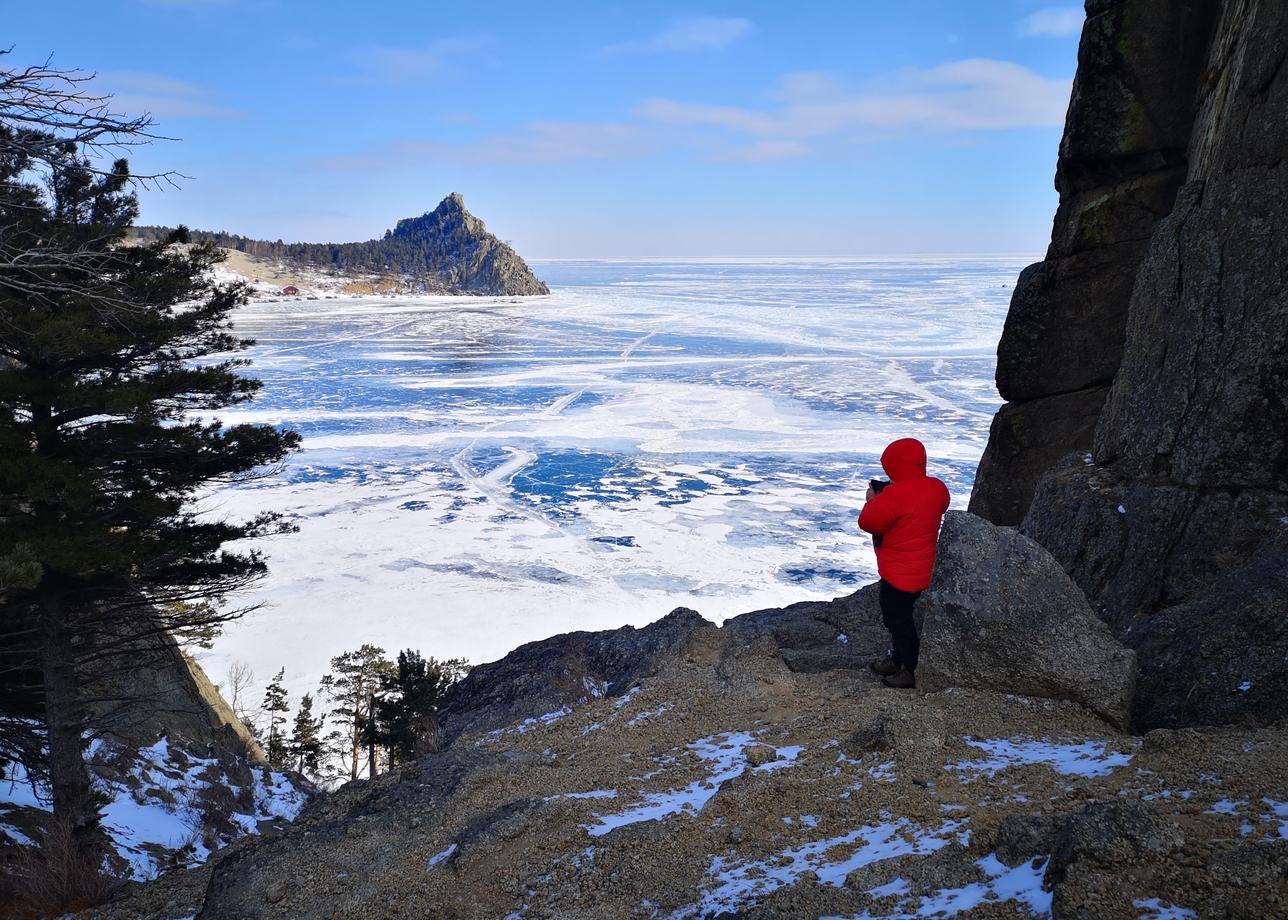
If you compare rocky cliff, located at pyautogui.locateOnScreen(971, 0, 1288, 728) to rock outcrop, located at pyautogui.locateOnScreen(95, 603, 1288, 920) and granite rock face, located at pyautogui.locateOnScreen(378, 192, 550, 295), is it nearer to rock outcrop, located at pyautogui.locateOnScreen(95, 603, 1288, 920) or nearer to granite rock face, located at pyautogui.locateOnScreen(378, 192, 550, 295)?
rock outcrop, located at pyautogui.locateOnScreen(95, 603, 1288, 920)

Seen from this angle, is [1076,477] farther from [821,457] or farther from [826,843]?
[821,457]

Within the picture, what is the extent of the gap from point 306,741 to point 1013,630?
1893 cm

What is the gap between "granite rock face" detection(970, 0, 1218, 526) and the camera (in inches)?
412

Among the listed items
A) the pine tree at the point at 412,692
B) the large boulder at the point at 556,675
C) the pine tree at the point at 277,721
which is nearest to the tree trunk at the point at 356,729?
the pine tree at the point at 412,692

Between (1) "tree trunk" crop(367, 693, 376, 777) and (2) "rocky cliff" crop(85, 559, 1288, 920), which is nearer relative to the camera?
(2) "rocky cliff" crop(85, 559, 1288, 920)

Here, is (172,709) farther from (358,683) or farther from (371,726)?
(371,726)

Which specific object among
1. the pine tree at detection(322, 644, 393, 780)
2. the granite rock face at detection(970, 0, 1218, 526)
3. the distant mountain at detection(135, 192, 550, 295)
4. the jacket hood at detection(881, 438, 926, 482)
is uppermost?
the distant mountain at detection(135, 192, 550, 295)

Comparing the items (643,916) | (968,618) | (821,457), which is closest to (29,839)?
(643,916)

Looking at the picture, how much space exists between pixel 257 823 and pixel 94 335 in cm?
932

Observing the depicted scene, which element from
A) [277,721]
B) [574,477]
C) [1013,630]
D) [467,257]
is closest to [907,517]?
[1013,630]

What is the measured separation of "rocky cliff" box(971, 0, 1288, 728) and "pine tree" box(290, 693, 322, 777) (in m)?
16.7

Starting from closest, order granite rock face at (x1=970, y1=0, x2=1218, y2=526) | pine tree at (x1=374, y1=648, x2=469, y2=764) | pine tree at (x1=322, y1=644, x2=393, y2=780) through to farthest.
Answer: granite rock face at (x1=970, y1=0, x2=1218, y2=526) < pine tree at (x1=374, y1=648, x2=469, y2=764) < pine tree at (x1=322, y1=644, x2=393, y2=780)

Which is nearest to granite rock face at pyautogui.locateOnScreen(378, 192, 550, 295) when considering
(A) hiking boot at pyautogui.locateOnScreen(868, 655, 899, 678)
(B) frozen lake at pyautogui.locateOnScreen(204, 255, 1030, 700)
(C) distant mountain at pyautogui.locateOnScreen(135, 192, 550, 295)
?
(C) distant mountain at pyautogui.locateOnScreen(135, 192, 550, 295)

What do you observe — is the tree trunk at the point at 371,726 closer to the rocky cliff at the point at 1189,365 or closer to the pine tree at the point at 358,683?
the pine tree at the point at 358,683
